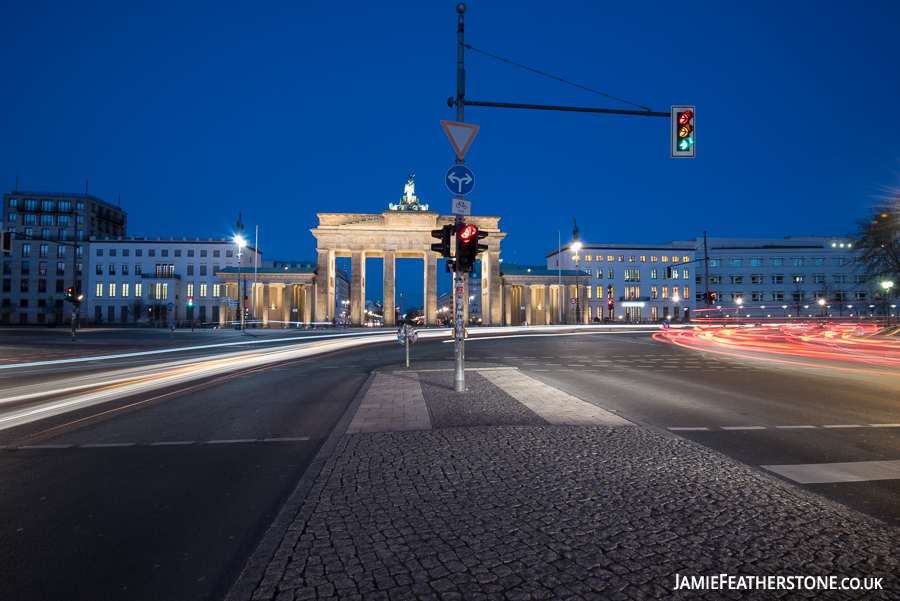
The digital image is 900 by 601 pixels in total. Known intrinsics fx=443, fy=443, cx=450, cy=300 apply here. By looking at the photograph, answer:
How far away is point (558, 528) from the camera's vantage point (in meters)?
3.37

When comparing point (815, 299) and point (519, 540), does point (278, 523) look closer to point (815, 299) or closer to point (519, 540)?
point (519, 540)

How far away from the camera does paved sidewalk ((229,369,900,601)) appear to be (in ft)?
8.86

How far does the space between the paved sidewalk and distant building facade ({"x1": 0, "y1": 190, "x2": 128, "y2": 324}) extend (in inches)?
4173

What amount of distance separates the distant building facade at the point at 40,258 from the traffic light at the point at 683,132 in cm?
10500

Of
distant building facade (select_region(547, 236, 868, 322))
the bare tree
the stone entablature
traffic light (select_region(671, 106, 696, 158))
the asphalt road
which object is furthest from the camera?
distant building facade (select_region(547, 236, 868, 322))

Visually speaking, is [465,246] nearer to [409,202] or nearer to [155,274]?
[409,202]

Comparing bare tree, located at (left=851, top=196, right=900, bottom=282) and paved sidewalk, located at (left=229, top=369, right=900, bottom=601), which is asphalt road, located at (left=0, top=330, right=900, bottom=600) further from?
bare tree, located at (left=851, top=196, right=900, bottom=282)

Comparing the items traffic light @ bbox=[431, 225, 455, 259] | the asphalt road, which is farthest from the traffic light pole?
the asphalt road

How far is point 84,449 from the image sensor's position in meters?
6.12

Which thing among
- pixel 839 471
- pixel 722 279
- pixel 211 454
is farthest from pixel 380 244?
pixel 722 279

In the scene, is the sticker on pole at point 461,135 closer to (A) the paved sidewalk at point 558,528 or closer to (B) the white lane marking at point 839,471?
(A) the paved sidewalk at point 558,528

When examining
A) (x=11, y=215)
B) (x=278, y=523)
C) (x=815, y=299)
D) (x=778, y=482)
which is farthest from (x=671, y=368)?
(x=11, y=215)

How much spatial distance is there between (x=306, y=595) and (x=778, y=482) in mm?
4450

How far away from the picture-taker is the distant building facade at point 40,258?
86312 mm
